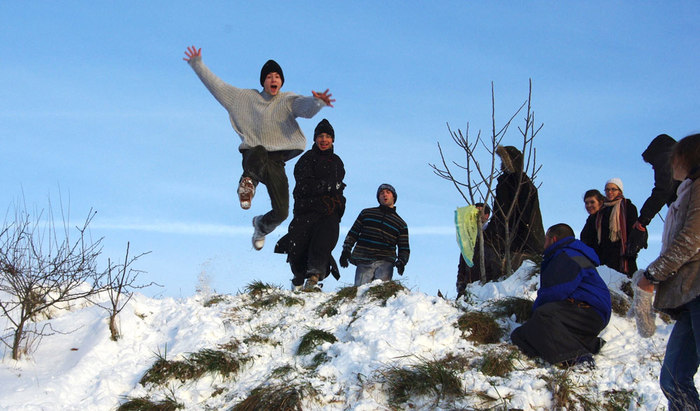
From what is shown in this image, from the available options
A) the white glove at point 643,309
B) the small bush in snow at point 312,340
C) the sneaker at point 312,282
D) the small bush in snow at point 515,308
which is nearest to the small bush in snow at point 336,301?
the small bush in snow at point 312,340

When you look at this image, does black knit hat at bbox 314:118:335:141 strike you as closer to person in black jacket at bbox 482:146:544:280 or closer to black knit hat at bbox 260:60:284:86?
black knit hat at bbox 260:60:284:86

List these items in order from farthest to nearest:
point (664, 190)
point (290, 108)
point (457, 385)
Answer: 1. point (290, 108)
2. point (664, 190)
3. point (457, 385)

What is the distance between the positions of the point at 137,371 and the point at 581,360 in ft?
11.5

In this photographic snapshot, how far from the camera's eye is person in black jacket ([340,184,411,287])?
827 cm

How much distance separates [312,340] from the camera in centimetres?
554

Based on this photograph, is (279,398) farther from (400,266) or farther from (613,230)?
(613,230)

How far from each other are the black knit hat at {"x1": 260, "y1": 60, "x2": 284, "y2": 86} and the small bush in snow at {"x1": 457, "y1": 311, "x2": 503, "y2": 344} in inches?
168

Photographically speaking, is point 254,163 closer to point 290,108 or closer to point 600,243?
point 290,108

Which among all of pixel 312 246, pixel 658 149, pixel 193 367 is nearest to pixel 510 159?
pixel 658 149

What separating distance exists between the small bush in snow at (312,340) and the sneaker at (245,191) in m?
2.54

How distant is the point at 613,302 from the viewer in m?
5.75

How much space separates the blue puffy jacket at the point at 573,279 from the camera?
4.98m

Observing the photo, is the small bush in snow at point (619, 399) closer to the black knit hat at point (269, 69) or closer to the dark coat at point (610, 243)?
the dark coat at point (610, 243)

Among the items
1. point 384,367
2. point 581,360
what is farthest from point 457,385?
point 581,360
